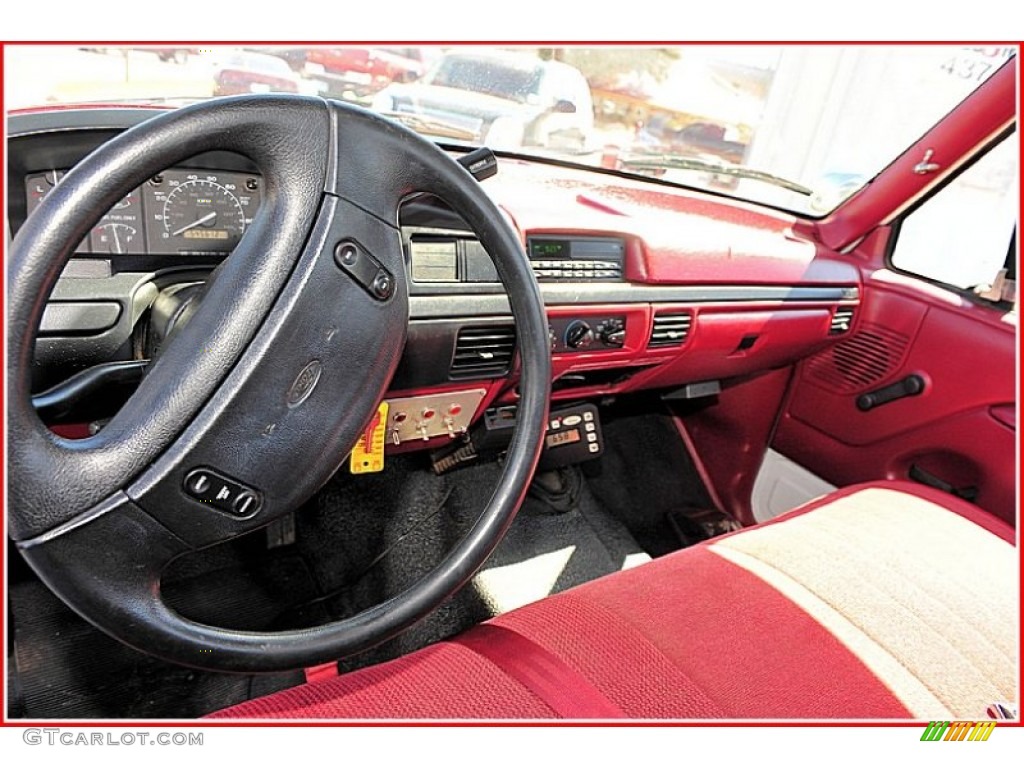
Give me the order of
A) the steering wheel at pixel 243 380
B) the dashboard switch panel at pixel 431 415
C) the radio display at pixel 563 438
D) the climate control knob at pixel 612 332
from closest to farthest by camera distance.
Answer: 1. the steering wheel at pixel 243 380
2. the dashboard switch panel at pixel 431 415
3. the climate control knob at pixel 612 332
4. the radio display at pixel 563 438

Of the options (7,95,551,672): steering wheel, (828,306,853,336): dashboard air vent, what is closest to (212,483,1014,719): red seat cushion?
(7,95,551,672): steering wheel

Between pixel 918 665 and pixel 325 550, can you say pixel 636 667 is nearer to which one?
pixel 918 665

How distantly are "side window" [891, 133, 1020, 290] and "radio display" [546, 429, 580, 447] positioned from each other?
0.97 metres

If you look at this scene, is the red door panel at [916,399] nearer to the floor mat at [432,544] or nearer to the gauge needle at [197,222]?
the floor mat at [432,544]

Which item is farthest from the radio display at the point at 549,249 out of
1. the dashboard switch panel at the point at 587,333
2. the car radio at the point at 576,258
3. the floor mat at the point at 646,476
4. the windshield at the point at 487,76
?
the floor mat at the point at 646,476

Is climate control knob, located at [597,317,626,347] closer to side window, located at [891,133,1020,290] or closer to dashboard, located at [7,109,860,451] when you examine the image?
dashboard, located at [7,109,860,451]

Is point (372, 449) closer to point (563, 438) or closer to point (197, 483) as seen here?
point (197, 483)

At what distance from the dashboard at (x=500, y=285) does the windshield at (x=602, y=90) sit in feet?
0.23

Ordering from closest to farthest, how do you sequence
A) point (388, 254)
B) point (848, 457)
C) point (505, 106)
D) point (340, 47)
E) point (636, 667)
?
point (388, 254)
point (636, 667)
point (340, 47)
point (505, 106)
point (848, 457)

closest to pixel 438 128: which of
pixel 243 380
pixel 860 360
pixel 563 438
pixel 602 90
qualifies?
pixel 602 90

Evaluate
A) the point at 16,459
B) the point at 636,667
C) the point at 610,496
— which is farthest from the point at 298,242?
the point at 610,496

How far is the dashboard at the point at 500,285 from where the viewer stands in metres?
1.03

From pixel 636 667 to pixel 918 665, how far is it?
0.43 meters

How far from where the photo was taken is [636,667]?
99cm
